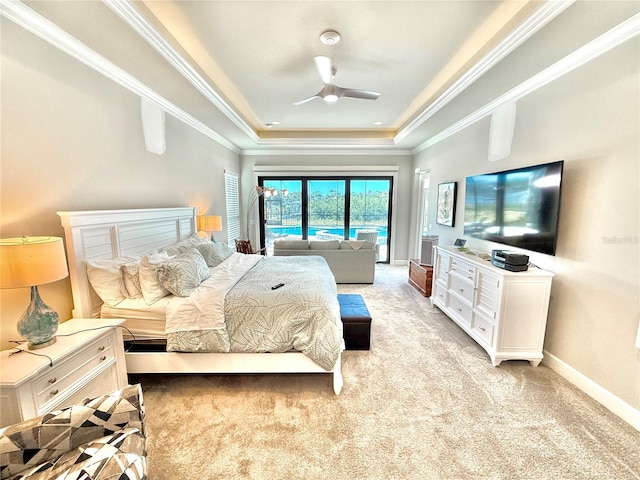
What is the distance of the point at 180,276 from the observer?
227 cm

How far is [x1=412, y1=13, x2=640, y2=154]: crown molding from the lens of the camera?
5.83 ft

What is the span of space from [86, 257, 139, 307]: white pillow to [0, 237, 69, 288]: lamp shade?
2.13ft

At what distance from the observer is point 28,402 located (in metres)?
1.33

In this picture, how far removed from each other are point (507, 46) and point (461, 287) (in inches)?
90.5

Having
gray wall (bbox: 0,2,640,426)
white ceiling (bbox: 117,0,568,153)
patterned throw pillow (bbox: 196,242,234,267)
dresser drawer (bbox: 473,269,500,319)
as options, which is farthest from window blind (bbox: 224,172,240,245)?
dresser drawer (bbox: 473,269,500,319)

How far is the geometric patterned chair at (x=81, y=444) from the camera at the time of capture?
40.3 inches

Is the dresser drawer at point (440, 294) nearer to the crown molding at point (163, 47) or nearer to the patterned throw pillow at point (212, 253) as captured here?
the patterned throw pillow at point (212, 253)

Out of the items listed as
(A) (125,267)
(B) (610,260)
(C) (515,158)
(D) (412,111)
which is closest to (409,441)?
(B) (610,260)

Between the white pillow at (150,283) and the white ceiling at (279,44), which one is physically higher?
the white ceiling at (279,44)

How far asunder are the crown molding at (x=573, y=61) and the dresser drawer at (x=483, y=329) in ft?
7.44

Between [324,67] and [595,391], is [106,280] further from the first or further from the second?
[595,391]

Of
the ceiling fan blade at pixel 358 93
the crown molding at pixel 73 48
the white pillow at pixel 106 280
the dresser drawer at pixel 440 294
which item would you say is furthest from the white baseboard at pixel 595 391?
the crown molding at pixel 73 48

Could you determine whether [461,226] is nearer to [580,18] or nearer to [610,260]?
[610,260]

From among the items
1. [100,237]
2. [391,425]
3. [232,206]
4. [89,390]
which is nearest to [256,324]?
[89,390]
